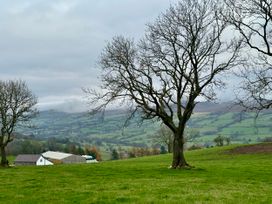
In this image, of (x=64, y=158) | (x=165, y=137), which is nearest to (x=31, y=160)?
(x=64, y=158)

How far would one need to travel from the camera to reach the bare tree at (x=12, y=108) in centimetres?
6800

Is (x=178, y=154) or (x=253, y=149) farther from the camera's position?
(x=253, y=149)

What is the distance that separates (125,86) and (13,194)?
73.9ft

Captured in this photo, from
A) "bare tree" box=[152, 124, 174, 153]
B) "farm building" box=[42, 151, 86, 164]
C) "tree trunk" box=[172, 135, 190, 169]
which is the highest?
"bare tree" box=[152, 124, 174, 153]

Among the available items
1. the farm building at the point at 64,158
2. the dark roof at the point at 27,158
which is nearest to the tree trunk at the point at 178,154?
the farm building at the point at 64,158

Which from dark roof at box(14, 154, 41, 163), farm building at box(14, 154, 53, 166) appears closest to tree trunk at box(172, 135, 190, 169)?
farm building at box(14, 154, 53, 166)

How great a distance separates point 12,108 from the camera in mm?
68750

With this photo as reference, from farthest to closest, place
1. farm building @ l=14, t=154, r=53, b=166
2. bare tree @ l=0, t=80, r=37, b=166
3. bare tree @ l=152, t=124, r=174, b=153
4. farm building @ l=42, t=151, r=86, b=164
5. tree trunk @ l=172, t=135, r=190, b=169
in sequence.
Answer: farm building @ l=14, t=154, r=53, b=166
farm building @ l=42, t=151, r=86, b=164
bare tree @ l=152, t=124, r=174, b=153
bare tree @ l=0, t=80, r=37, b=166
tree trunk @ l=172, t=135, r=190, b=169

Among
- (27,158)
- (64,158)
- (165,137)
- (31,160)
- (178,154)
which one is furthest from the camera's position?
(27,158)

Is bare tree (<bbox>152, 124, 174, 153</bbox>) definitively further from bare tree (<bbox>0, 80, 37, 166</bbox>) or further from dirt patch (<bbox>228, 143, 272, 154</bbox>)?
bare tree (<bbox>0, 80, 37, 166</bbox>)

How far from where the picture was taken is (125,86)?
1778 inches

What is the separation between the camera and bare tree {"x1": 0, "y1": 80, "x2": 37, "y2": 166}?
68.0 meters

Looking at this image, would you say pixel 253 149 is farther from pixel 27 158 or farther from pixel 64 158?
pixel 27 158

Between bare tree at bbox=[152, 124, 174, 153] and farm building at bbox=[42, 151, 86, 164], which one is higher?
bare tree at bbox=[152, 124, 174, 153]
